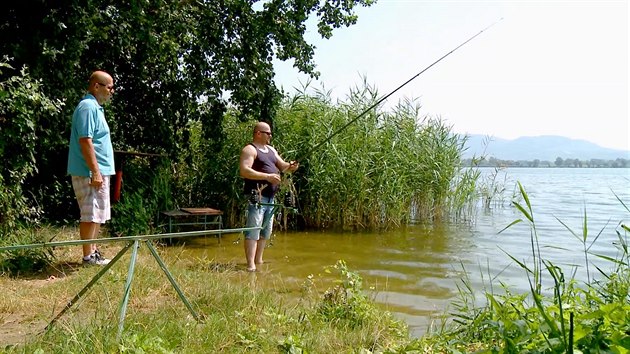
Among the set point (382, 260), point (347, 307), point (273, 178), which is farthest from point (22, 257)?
point (382, 260)

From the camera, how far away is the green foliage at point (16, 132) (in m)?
5.79

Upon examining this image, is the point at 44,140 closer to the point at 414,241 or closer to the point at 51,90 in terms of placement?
the point at 51,90

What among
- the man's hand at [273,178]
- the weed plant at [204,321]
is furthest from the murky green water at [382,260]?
the man's hand at [273,178]

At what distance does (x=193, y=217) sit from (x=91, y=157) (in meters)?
4.23

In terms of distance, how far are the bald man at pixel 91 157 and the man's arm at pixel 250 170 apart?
1.40 metres

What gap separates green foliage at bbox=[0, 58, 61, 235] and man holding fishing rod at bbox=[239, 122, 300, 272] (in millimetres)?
2287

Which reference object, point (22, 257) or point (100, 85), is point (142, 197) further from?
point (100, 85)

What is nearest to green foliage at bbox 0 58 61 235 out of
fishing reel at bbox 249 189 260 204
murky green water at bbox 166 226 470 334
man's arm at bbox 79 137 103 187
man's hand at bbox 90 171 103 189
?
man's arm at bbox 79 137 103 187

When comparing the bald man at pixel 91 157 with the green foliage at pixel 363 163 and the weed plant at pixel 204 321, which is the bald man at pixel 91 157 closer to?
the weed plant at pixel 204 321

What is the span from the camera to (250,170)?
20.0 feet

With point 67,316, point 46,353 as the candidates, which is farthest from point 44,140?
point 46,353

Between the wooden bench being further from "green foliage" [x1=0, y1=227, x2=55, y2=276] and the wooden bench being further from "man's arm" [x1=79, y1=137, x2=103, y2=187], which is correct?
"man's arm" [x1=79, y1=137, x2=103, y2=187]

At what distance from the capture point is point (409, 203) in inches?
440

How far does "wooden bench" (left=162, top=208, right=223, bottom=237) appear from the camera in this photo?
8.22m
